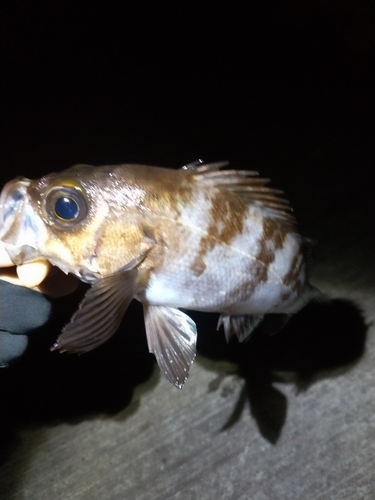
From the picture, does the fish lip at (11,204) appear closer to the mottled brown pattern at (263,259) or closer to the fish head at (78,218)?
the fish head at (78,218)

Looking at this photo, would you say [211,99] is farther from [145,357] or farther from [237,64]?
[145,357]

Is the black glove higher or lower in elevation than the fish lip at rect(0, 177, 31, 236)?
lower

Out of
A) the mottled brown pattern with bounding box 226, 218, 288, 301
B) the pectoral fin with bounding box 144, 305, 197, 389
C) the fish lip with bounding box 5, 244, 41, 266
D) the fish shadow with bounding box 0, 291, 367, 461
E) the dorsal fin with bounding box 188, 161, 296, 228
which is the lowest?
the fish shadow with bounding box 0, 291, 367, 461

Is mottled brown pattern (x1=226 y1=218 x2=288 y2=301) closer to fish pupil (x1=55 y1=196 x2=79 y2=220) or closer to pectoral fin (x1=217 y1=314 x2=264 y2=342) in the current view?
pectoral fin (x1=217 y1=314 x2=264 y2=342)

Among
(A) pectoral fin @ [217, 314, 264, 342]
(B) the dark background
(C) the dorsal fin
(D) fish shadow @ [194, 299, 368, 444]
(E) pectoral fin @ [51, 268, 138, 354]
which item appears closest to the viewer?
(E) pectoral fin @ [51, 268, 138, 354]

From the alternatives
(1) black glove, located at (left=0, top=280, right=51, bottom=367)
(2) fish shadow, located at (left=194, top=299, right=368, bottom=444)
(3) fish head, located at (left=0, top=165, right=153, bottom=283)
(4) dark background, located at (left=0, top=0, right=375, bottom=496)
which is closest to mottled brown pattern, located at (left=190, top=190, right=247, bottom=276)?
(3) fish head, located at (left=0, top=165, right=153, bottom=283)

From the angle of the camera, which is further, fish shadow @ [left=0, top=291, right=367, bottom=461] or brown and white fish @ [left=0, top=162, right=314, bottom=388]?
fish shadow @ [left=0, top=291, right=367, bottom=461]

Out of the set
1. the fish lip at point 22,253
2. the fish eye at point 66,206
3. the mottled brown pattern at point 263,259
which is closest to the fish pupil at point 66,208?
the fish eye at point 66,206
